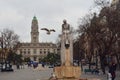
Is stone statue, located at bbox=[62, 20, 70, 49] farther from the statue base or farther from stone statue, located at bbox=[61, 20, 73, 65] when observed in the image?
the statue base

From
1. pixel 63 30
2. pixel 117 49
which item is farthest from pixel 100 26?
pixel 63 30

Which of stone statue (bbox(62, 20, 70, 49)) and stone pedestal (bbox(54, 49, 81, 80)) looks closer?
stone pedestal (bbox(54, 49, 81, 80))

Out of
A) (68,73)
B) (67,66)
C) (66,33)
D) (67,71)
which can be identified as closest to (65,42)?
(66,33)

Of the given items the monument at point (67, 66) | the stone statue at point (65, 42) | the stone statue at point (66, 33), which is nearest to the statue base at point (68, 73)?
the monument at point (67, 66)

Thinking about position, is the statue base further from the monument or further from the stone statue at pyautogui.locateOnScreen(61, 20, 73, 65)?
the stone statue at pyautogui.locateOnScreen(61, 20, 73, 65)

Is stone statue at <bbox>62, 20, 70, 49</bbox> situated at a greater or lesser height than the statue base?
greater

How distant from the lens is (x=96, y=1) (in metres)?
57.7

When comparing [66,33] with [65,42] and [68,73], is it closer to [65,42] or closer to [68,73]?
[65,42]

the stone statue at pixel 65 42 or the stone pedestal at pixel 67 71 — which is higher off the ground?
the stone statue at pixel 65 42

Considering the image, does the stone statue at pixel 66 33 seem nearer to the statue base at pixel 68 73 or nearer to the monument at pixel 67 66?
the monument at pixel 67 66

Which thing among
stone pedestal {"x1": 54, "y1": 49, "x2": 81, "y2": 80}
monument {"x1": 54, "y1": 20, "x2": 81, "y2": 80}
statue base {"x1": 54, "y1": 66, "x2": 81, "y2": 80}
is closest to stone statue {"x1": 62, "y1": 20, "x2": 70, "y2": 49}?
monument {"x1": 54, "y1": 20, "x2": 81, "y2": 80}

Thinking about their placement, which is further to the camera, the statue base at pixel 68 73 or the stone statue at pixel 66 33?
the stone statue at pixel 66 33

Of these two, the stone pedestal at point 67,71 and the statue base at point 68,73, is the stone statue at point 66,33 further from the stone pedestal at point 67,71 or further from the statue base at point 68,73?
the statue base at point 68,73

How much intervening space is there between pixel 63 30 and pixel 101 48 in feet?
108
